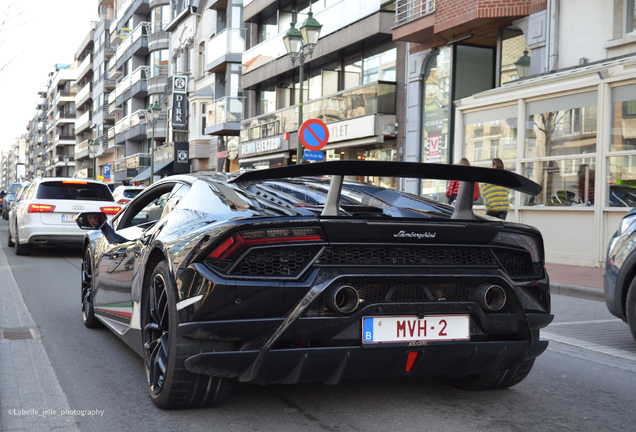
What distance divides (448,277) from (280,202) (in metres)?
0.92

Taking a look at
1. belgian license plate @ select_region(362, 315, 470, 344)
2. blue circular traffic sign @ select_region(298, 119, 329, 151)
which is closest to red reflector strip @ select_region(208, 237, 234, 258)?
belgian license plate @ select_region(362, 315, 470, 344)

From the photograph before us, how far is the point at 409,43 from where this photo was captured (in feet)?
67.5

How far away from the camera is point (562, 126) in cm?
1391

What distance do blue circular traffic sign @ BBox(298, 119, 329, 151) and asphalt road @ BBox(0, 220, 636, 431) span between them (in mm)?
10147

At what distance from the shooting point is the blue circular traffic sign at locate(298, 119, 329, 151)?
606 inches

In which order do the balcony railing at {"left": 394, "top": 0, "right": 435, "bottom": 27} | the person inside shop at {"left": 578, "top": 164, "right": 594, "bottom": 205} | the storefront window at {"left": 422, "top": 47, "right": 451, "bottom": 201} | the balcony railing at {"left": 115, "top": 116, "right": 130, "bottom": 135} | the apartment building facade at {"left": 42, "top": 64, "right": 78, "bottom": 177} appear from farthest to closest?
1. the apartment building facade at {"left": 42, "top": 64, "right": 78, "bottom": 177}
2. the balcony railing at {"left": 115, "top": 116, "right": 130, "bottom": 135}
3. the storefront window at {"left": 422, "top": 47, "right": 451, "bottom": 201}
4. the balcony railing at {"left": 394, "top": 0, "right": 435, "bottom": 27}
5. the person inside shop at {"left": 578, "top": 164, "right": 594, "bottom": 205}

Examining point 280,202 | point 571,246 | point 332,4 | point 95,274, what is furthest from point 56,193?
point 332,4

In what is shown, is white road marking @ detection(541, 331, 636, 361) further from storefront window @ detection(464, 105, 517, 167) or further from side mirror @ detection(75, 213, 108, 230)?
storefront window @ detection(464, 105, 517, 167)

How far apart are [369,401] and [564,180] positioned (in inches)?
437

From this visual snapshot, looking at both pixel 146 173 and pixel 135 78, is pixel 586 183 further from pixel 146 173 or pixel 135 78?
pixel 135 78

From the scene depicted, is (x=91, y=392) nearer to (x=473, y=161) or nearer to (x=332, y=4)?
(x=473, y=161)

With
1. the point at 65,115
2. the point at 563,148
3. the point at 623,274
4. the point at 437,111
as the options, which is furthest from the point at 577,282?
the point at 65,115

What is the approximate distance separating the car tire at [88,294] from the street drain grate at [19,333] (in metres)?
0.43

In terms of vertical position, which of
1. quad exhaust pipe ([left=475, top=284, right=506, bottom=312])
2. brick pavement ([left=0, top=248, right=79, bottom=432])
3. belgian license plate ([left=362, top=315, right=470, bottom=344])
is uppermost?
quad exhaust pipe ([left=475, top=284, right=506, bottom=312])
